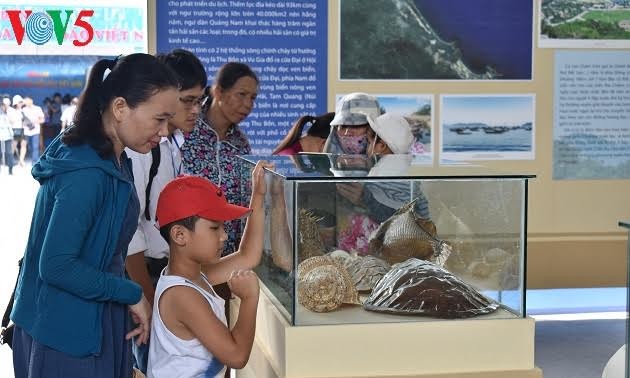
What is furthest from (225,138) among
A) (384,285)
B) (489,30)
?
(489,30)

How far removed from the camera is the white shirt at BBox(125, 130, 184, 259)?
367 centimetres

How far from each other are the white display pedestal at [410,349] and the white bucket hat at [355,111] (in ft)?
6.28

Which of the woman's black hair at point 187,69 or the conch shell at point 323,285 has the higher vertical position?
the woman's black hair at point 187,69

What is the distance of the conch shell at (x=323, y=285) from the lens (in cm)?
287

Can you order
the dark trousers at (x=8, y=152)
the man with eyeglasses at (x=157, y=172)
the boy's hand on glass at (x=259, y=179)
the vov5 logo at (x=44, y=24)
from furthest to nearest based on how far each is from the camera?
1. the dark trousers at (x=8, y=152)
2. the vov5 logo at (x=44, y=24)
3. the man with eyeglasses at (x=157, y=172)
4. the boy's hand on glass at (x=259, y=179)

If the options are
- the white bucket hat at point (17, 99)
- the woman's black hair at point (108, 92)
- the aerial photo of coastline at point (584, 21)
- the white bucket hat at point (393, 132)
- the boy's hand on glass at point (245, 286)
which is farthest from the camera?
the white bucket hat at point (17, 99)

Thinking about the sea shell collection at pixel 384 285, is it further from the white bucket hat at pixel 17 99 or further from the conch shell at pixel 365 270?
the white bucket hat at pixel 17 99

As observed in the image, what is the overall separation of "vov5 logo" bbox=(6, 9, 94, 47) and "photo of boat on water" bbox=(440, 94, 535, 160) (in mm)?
2582

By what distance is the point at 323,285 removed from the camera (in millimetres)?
2904

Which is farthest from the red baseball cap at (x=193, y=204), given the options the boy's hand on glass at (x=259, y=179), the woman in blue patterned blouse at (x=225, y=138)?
the woman in blue patterned blouse at (x=225, y=138)

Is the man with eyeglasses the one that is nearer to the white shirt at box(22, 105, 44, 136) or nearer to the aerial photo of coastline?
the white shirt at box(22, 105, 44, 136)

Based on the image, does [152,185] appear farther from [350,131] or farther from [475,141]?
[475,141]

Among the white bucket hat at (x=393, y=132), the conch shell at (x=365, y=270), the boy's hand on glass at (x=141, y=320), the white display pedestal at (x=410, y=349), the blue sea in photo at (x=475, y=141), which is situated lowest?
the white display pedestal at (x=410, y=349)

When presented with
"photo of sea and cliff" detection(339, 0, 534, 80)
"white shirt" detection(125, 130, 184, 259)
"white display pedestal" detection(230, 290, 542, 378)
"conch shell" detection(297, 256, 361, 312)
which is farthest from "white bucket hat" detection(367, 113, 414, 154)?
"photo of sea and cliff" detection(339, 0, 534, 80)
